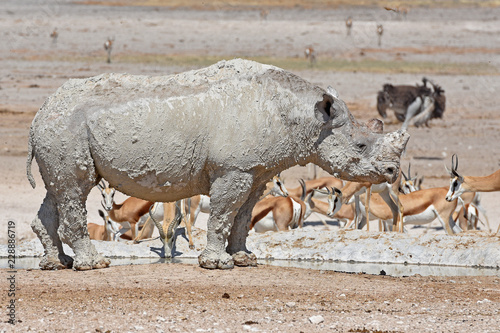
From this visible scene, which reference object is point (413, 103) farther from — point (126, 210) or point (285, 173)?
point (126, 210)

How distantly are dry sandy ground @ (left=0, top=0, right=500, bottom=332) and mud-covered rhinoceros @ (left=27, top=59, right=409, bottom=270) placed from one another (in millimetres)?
772

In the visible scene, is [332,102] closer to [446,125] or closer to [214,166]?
[214,166]

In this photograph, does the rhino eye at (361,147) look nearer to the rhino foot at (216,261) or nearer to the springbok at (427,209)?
the rhino foot at (216,261)

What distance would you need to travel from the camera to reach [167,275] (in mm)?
9102

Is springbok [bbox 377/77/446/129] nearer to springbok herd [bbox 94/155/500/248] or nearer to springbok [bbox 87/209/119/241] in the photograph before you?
springbok herd [bbox 94/155/500/248]

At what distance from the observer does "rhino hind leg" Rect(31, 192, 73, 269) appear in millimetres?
9352

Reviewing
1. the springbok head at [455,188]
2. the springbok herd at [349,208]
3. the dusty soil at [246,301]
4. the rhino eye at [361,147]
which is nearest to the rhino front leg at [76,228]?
the dusty soil at [246,301]

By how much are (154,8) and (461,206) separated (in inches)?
1519

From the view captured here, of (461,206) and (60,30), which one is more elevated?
(60,30)

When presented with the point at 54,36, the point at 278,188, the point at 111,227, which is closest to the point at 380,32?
the point at 54,36

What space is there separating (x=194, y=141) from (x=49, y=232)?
186 cm

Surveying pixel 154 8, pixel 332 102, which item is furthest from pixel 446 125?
pixel 154 8

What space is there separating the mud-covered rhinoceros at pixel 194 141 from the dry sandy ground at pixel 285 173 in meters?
0.77

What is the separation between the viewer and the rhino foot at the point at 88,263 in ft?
30.4
